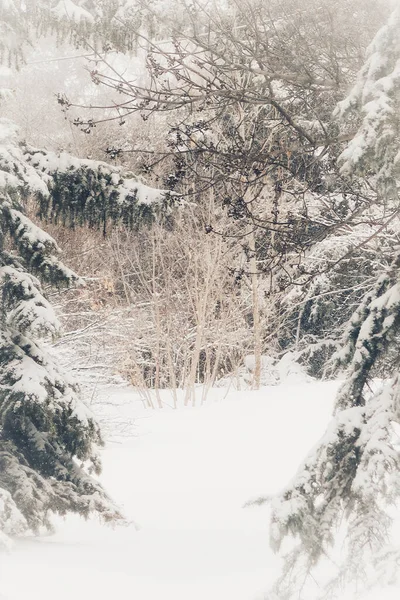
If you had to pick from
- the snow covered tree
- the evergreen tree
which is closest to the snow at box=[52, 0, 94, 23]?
the evergreen tree

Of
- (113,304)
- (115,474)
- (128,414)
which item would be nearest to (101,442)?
(115,474)

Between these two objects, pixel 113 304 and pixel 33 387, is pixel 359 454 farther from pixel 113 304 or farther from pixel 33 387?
pixel 113 304

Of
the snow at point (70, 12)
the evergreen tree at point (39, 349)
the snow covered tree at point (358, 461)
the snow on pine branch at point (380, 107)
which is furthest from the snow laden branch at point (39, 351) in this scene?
the snow on pine branch at point (380, 107)

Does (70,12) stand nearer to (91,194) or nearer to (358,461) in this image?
(91,194)

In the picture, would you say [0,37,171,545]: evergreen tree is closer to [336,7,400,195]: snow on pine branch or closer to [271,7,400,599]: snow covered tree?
[271,7,400,599]: snow covered tree

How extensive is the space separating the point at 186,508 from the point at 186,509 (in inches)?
1.5

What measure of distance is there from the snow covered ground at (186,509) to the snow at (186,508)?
0.04ft

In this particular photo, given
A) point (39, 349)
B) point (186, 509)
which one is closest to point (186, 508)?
point (186, 509)

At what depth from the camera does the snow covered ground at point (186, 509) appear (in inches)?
196

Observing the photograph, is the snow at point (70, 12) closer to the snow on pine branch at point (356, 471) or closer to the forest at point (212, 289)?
the forest at point (212, 289)

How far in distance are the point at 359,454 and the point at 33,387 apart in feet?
8.75

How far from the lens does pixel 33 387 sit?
5387 millimetres

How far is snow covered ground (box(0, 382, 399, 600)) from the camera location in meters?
4.97

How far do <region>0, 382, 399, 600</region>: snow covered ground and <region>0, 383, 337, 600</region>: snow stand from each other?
0.01 m
